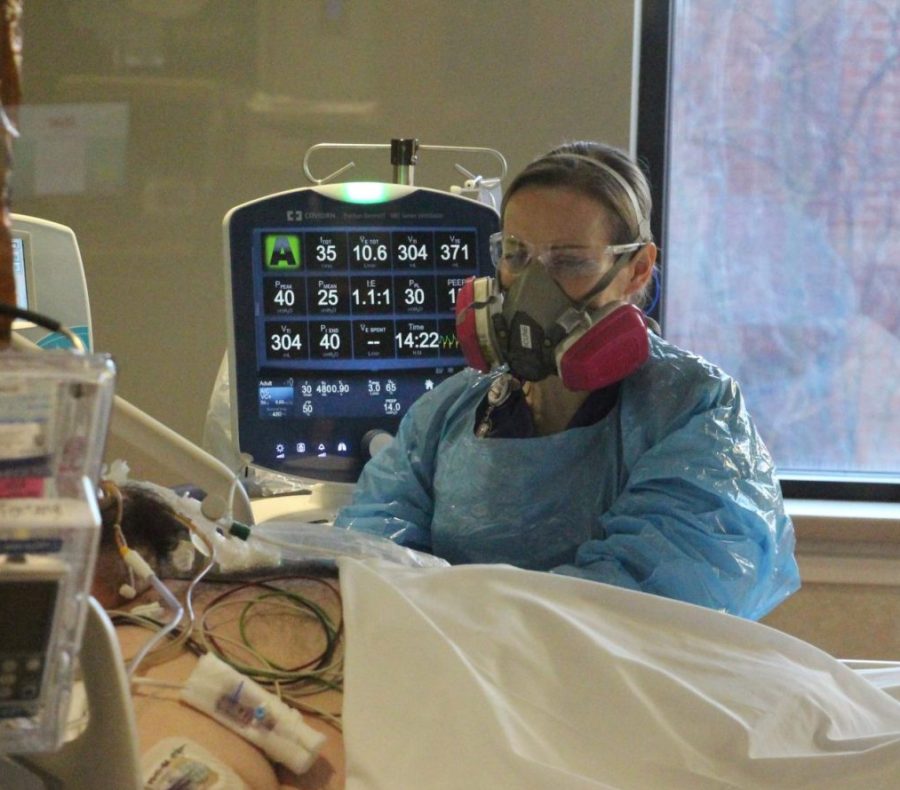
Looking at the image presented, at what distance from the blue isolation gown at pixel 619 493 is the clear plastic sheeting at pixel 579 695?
452 millimetres

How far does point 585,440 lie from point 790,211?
1.68 meters

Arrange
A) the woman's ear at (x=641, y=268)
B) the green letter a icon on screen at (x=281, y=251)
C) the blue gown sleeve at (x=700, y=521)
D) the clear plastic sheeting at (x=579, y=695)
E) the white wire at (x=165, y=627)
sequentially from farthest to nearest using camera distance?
the green letter a icon on screen at (x=281, y=251)
the woman's ear at (x=641, y=268)
the blue gown sleeve at (x=700, y=521)
the white wire at (x=165, y=627)
the clear plastic sheeting at (x=579, y=695)

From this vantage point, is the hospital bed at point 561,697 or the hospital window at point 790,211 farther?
the hospital window at point 790,211

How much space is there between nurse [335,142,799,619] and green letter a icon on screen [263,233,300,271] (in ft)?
1.04

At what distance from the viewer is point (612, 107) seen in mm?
2984

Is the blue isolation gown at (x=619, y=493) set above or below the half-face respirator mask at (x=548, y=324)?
Answer: below

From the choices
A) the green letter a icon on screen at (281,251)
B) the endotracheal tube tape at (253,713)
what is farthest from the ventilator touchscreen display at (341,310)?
the endotracheal tube tape at (253,713)

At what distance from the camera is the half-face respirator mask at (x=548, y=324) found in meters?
1.67

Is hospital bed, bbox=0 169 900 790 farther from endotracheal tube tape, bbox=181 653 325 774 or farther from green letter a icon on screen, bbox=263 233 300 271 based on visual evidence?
green letter a icon on screen, bbox=263 233 300 271

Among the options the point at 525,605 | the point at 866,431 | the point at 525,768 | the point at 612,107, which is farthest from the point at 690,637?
the point at 866,431

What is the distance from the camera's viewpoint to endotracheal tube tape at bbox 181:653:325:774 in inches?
36.2

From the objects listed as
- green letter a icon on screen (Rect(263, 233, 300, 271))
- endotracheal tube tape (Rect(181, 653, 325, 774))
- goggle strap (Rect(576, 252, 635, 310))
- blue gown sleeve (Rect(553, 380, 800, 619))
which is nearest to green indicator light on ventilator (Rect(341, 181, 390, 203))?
green letter a icon on screen (Rect(263, 233, 300, 271))

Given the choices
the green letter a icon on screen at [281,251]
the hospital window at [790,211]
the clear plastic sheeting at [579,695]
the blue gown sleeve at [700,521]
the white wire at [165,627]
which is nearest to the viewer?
the clear plastic sheeting at [579,695]

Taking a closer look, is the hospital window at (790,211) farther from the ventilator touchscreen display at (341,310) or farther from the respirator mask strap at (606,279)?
the respirator mask strap at (606,279)
